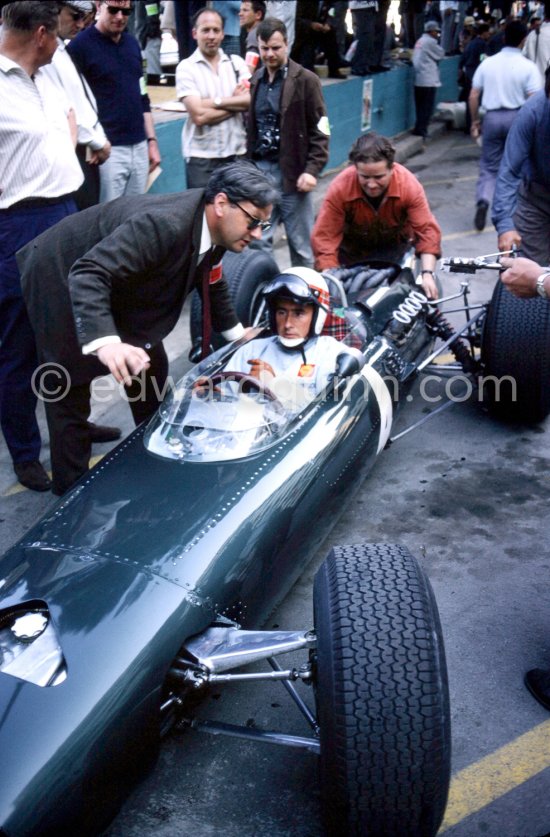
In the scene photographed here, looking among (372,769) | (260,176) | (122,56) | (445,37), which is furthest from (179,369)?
(445,37)

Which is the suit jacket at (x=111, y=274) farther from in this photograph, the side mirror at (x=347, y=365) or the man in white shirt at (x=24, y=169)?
the side mirror at (x=347, y=365)

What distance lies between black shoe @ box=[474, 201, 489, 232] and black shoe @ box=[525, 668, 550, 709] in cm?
678

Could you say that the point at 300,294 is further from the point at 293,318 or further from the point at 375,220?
the point at 375,220

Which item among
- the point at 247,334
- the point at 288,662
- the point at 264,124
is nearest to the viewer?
the point at 288,662

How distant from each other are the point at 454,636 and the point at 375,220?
295 cm

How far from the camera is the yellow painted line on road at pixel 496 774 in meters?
2.71

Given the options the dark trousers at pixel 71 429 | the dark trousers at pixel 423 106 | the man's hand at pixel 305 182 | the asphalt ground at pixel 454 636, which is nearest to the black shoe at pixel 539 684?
the asphalt ground at pixel 454 636

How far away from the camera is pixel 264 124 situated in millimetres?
6684

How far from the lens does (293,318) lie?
13.1 feet

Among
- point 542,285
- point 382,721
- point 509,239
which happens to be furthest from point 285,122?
point 382,721

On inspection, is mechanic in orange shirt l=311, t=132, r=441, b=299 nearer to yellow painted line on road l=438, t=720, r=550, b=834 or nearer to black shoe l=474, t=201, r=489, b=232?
yellow painted line on road l=438, t=720, r=550, b=834

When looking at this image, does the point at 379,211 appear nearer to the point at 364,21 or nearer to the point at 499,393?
the point at 499,393

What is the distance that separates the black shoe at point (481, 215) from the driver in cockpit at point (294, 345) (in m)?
5.59

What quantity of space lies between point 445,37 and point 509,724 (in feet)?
72.2
